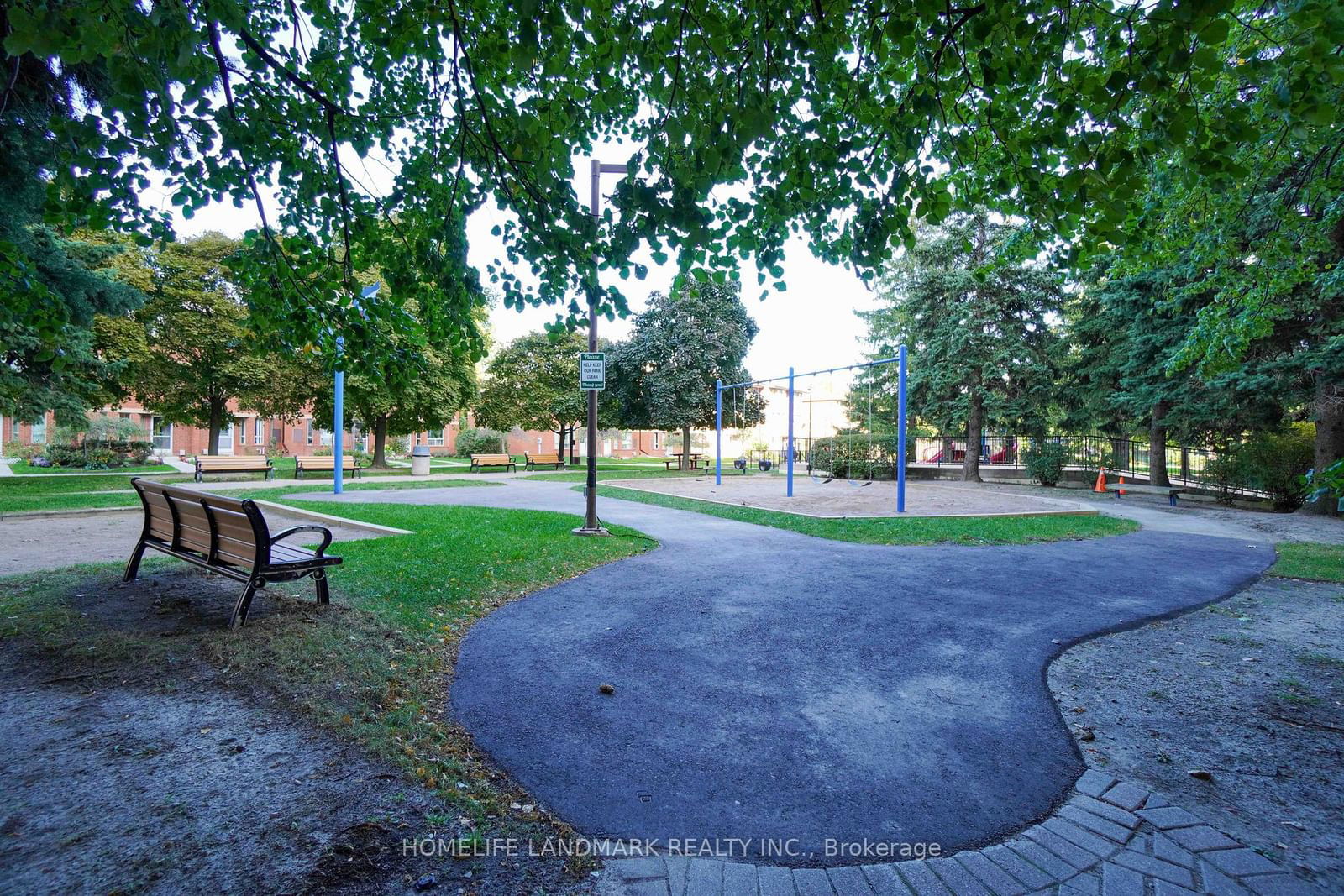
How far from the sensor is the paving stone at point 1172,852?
2.27 metres

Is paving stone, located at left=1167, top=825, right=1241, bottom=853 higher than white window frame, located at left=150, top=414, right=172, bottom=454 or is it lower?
lower

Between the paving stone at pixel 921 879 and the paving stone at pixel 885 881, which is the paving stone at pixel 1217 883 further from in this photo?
the paving stone at pixel 885 881

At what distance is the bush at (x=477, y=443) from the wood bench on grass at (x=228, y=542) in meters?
40.6

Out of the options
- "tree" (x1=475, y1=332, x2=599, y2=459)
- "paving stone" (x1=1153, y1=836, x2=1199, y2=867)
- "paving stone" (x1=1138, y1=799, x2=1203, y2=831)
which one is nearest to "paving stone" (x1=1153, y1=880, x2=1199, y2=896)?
"paving stone" (x1=1153, y1=836, x2=1199, y2=867)

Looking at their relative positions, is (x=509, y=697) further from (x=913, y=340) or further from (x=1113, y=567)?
(x=913, y=340)

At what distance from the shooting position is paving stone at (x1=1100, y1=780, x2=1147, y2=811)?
2663 mm

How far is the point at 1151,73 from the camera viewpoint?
275 cm

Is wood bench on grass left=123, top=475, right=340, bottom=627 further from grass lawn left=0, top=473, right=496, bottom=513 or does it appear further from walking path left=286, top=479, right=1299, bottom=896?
grass lawn left=0, top=473, right=496, bottom=513

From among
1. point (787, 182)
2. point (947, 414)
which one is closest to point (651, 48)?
point (787, 182)

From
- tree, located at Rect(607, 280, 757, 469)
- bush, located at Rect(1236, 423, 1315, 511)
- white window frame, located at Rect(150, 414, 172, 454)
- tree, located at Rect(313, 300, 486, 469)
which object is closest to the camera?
bush, located at Rect(1236, 423, 1315, 511)

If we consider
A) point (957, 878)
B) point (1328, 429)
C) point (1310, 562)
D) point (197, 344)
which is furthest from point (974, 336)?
point (197, 344)

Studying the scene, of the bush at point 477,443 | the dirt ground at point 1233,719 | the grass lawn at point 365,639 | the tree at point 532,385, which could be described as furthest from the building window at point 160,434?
the dirt ground at point 1233,719

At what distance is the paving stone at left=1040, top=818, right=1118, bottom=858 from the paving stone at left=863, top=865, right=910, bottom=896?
760 mm

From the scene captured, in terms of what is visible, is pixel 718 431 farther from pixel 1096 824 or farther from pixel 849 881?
pixel 849 881
